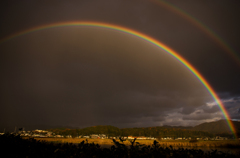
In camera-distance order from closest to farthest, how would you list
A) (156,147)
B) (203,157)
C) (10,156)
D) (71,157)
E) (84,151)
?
(10,156), (71,157), (203,157), (84,151), (156,147)

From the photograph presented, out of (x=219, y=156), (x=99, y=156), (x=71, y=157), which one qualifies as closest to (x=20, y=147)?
(x=71, y=157)

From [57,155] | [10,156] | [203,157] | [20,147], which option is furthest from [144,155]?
[20,147]

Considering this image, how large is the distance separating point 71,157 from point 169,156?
121 inches

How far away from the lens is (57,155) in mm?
4902

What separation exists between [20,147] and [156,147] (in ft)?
16.7

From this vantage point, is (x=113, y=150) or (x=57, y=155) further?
(x=113, y=150)

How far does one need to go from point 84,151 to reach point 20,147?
235cm

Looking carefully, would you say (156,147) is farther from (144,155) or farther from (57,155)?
(57,155)

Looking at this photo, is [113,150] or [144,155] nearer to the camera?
[144,155]

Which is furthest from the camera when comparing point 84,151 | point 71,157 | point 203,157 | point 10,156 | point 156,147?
point 156,147

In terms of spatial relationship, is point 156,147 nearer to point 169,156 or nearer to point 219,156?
point 169,156

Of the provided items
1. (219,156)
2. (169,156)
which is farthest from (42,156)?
(219,156)

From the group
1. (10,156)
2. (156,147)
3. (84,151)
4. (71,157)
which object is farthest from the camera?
(156,147)

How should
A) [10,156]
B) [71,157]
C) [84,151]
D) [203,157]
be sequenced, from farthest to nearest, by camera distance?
[84,151]
[203,157]
[71,157]
[10,156]
